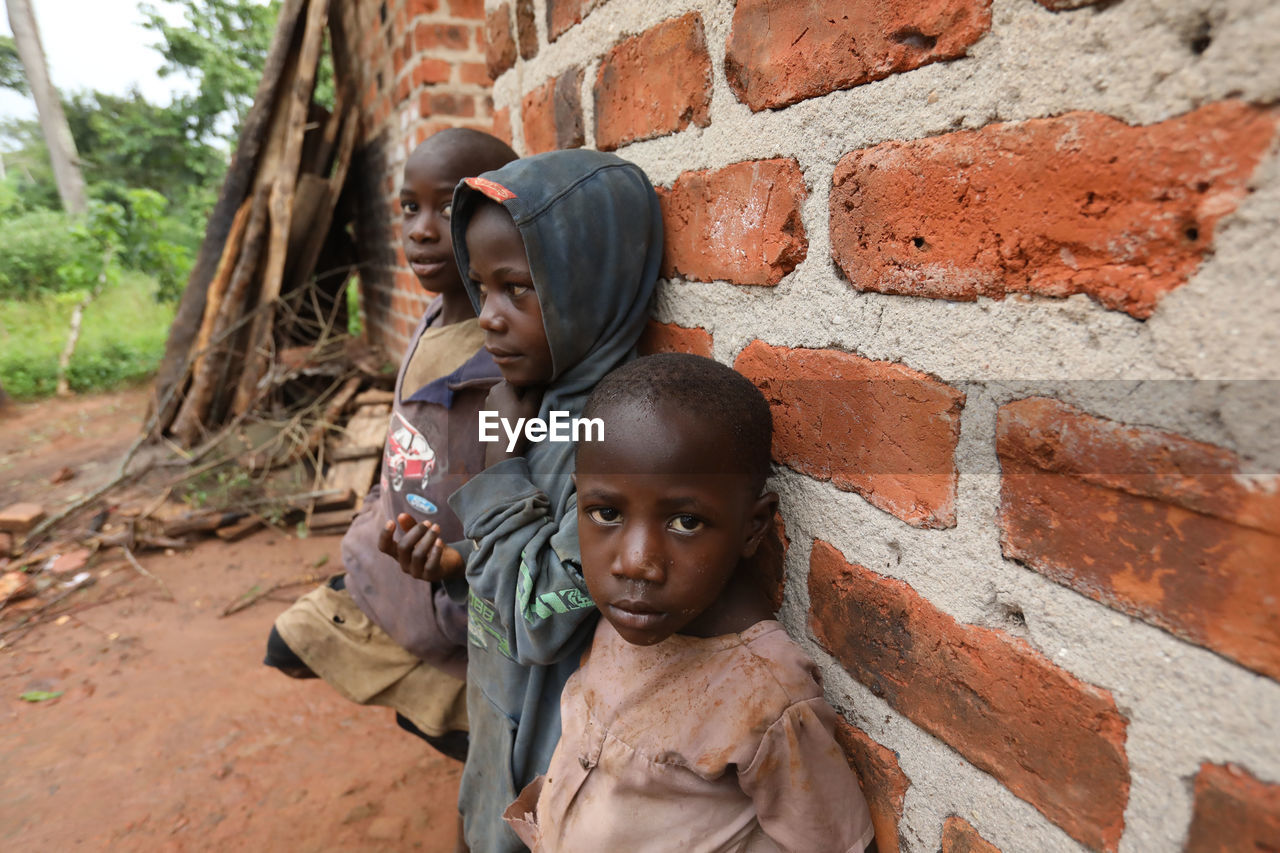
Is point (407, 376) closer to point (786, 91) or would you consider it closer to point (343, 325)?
point (786, 91)

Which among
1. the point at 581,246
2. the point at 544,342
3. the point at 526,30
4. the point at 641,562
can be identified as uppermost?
the point at 526,30

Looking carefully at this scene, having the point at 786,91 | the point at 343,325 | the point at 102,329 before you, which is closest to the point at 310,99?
the point at 343,325

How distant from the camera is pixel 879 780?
0.99 meters

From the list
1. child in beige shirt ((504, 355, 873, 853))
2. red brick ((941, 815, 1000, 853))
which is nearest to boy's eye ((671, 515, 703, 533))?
child in beige shirt ((504, 355, 873, 853))

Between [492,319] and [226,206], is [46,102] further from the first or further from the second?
Answer: [492,319]

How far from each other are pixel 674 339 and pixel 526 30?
897 millimetres

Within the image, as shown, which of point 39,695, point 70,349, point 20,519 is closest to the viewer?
point 39,695

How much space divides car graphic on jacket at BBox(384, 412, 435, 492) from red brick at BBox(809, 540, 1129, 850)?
97 centimetres

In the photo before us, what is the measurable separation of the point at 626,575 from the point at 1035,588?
18.9 inches

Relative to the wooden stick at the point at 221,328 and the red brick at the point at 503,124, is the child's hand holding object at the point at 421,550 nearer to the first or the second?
the red brick at the point at 503,124

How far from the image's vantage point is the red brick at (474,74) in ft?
11.8

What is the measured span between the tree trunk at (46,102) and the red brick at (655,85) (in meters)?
16.8

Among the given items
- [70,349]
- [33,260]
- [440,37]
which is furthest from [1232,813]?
[33,260]

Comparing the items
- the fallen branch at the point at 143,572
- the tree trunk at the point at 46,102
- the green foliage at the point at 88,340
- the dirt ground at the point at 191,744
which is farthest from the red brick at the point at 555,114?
the tree trunk at the point at 46,102
